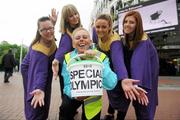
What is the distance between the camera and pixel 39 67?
202 inches

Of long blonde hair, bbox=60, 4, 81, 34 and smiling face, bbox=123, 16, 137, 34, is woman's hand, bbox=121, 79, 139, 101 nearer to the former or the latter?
smiling face, bbox=123, 16, 137, 34

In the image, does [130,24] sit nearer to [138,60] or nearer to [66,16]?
[138,60]

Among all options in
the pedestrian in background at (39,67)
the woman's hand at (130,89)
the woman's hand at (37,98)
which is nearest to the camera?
the woman's hand at (130,89)

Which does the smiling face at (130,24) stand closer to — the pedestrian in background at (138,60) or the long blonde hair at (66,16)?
the pedestrian in background at (138,60)

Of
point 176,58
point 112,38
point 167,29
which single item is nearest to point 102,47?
point 112,38

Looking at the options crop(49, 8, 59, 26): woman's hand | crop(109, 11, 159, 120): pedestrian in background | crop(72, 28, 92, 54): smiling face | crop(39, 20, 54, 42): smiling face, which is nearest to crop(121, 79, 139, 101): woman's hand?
crop(109, 11, 159, 120): pedestrian in background

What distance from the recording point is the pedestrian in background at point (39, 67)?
5059 mm

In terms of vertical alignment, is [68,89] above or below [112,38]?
below

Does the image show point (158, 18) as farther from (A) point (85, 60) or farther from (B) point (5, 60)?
(A) point (85, 60)

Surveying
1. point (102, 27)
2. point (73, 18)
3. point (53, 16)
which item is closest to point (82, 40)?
point (102, 27)

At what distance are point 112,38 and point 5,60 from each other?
48.9 feet

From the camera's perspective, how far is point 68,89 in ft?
15.2

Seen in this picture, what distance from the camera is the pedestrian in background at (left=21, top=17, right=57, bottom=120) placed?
5.06 metres

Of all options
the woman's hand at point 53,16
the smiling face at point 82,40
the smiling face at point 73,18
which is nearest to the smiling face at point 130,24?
the smiling face at point 73,18
